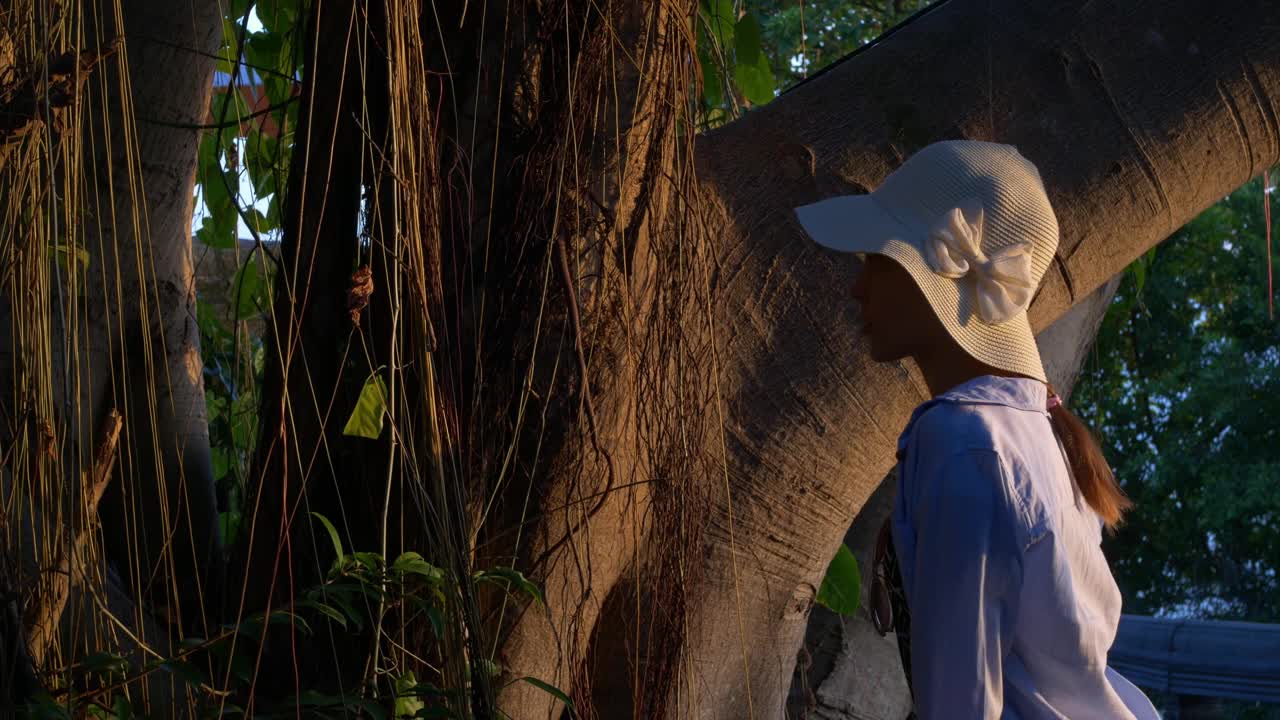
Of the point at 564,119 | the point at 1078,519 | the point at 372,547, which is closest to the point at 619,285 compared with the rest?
the point at 564,119

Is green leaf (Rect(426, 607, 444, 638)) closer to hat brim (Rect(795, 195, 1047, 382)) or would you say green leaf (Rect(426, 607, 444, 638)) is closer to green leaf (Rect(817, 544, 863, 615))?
hat brim (Rect(795, 195, 1047, 382))

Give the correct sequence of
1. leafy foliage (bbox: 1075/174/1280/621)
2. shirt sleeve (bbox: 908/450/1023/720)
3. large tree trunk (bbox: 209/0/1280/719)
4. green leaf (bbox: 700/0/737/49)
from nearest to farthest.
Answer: shirt sleeve (bbox: 908/450/1023/720) < large tree trunk (bbox: 209/0/1280/719) < green leaf (bbox: 700/0/737/49) < leafy foliage (bbox: 1075/174/1280/621)

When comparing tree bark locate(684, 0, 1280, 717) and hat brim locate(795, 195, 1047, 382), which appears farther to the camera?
tree bark locate(684, 0, 1280, 717)

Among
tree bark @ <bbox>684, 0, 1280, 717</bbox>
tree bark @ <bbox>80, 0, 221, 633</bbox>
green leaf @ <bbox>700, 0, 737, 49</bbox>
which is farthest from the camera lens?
green leaf @ <bbox>700, 0, 737, 49</bbox>

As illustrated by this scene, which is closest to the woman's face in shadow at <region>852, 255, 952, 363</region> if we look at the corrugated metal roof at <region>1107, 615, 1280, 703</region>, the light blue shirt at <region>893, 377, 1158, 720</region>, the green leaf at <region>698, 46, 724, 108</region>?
the light blue shirt at <region>893, 377, 1158, 720</region>

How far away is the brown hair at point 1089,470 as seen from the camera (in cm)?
118

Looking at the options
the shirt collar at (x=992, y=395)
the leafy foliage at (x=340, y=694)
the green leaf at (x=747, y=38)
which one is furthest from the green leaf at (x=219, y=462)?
the shirt collar at (x=992, y=395)

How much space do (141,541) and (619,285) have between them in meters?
0.83

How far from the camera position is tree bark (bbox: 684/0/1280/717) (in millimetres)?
1633

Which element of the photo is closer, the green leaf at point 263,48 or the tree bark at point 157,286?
the tree bark at point 157,286

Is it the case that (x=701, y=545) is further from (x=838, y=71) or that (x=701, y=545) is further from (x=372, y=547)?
(x=838, y=71)

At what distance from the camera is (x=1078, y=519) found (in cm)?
109

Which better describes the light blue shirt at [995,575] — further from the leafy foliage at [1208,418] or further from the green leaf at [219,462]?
the leafy foliage at [1208,418]

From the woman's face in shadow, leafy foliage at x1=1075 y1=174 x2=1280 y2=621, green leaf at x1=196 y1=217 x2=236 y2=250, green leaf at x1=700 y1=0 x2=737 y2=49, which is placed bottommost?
the woman's face in shadow
